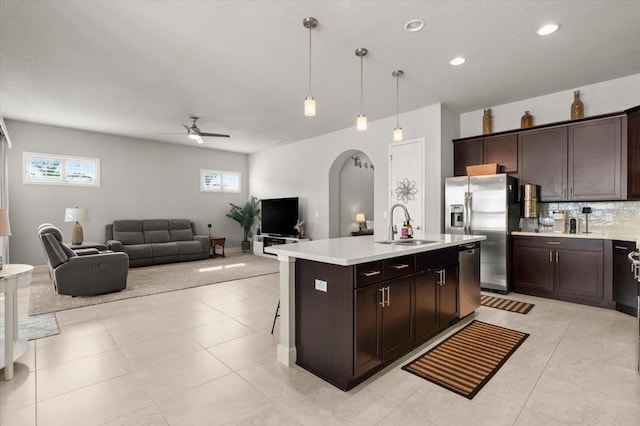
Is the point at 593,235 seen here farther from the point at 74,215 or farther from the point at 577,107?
the point at 74,215

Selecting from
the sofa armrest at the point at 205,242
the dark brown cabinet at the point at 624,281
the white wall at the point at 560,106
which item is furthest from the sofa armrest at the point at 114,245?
the dark brown cabinet at the point at 624,281

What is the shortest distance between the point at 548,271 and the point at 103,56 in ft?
20.8

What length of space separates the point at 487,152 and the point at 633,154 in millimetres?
1716

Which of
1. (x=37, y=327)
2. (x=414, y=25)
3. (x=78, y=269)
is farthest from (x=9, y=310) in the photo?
(x=414, y=25)

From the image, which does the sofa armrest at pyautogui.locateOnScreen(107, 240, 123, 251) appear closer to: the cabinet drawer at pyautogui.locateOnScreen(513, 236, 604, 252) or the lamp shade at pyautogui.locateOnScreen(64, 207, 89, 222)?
the lamp shade at pyautogui.locateOnScreen(64, 207, 89, 222)

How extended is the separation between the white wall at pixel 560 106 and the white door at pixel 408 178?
39.8 inches

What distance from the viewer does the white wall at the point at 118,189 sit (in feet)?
20.8

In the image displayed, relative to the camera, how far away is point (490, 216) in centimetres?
460

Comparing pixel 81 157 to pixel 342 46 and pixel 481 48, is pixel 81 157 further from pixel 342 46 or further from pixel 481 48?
pixel 481 48

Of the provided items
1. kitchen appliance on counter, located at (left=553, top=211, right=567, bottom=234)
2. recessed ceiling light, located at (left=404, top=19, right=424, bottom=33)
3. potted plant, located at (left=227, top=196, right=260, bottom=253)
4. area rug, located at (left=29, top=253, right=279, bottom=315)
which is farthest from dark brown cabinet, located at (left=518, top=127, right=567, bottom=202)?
potted plant, located at (left=227, top=196, right=260, bottom=253)

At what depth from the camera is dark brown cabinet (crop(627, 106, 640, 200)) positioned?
380 centimetres

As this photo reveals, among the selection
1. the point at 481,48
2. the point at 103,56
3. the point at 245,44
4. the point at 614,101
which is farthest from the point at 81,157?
the point at 614,101

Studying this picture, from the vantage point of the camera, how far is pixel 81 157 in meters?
7.02

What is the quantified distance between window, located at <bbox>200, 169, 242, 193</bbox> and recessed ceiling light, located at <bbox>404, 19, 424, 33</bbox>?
729cm
